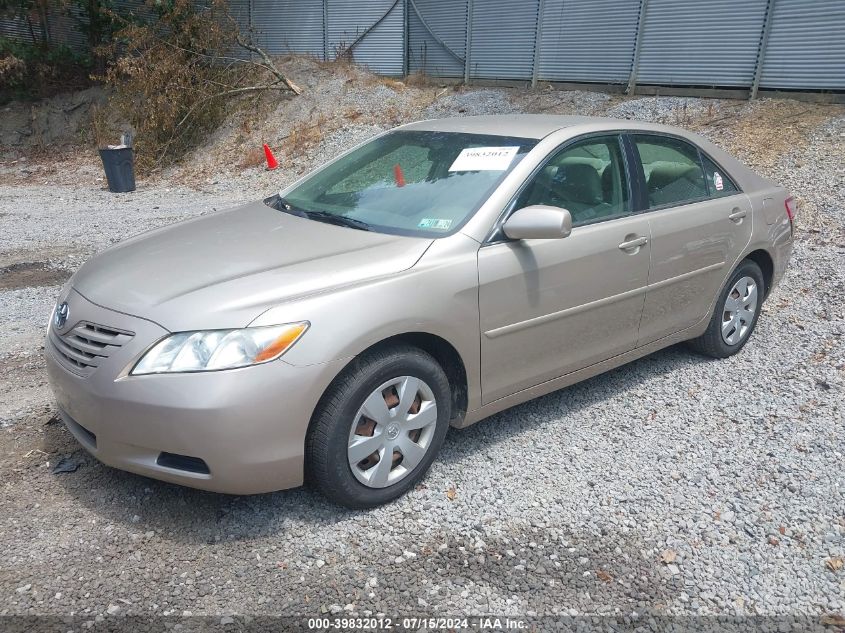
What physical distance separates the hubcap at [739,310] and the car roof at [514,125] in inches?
59.4

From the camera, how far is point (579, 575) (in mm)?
Answer: 2963

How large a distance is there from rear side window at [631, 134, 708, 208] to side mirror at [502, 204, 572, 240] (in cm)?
113

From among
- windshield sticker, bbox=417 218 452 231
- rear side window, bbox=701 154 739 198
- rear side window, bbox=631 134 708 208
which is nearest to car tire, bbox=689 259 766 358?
rear side window, bbox=701 154 739 198

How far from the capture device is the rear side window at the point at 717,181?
190 inches

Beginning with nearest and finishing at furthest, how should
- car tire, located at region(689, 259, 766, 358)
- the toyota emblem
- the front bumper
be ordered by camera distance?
1. the front bumper
2. the toyota emblem
3. car tire, located at region(689, 259, 766, 358)

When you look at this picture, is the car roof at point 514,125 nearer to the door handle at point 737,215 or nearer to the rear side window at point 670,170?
the rear side window at point 670,170

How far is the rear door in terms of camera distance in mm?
4355

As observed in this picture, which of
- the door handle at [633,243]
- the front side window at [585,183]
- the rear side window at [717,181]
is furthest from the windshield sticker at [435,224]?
the rear side window at [717,181]

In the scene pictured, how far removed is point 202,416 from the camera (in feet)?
9.18

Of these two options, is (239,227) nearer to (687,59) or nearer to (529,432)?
(529,432)

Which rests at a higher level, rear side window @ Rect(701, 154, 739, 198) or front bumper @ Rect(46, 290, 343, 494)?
rear side window @ Rect(701, 154, 739, 198)

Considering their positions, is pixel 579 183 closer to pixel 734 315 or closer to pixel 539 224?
pixel 539 224

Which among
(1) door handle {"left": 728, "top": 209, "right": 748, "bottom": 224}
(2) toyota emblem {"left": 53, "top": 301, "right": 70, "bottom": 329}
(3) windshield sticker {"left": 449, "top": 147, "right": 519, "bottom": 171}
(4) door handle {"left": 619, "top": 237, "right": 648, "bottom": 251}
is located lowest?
(2) toyota emblem {"left": 53, "top": 301, "right": 70, "bottom": 329}

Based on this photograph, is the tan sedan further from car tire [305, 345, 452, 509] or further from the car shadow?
the car shadow
